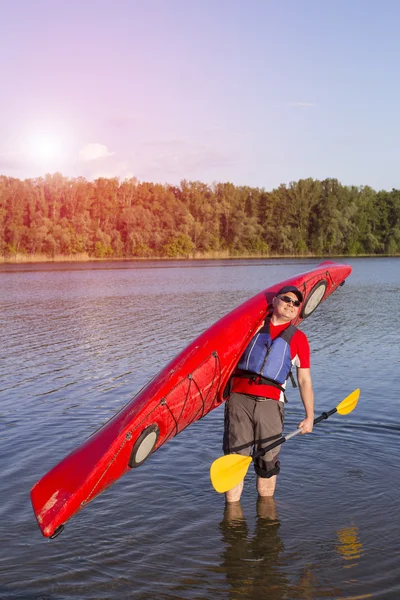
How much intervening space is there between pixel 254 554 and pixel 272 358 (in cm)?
133

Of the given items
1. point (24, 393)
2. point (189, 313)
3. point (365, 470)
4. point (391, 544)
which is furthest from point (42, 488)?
point (189, 313)

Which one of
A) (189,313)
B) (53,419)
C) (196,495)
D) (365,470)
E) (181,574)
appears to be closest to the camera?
(181,574)

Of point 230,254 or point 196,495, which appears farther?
point 230,254

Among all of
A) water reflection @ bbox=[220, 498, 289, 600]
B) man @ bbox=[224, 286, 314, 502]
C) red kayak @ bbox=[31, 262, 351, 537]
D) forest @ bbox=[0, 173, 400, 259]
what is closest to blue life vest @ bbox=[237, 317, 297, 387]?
man @ bbox=[224, 286, 314, 502]

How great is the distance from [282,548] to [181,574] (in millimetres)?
763

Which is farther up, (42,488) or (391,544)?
(42,488)

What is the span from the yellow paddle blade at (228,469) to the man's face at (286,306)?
102 cm

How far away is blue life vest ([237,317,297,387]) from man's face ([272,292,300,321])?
99 mm

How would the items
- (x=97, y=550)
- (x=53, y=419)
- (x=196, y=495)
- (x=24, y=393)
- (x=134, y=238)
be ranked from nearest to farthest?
(x=97, y=550), (x=196, y=495), (x=53, y=419), (x=24, y=393), (x=134, y=238)

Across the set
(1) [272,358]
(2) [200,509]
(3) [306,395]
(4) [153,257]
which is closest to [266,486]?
(2) [200,509]

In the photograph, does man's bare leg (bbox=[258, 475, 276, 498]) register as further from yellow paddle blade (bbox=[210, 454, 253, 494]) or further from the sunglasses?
the sunglasses

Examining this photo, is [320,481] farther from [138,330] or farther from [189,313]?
[189,313]

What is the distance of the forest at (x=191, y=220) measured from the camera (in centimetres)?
7838

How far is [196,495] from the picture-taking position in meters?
5.78
